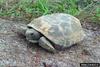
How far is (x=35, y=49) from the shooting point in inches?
151

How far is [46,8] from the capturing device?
4.64 metres

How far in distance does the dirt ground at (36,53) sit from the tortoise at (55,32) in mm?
91

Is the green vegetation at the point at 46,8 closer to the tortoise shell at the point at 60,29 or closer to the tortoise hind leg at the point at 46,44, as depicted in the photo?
the tortoise shell at the point at 60,29

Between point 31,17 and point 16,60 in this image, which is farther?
point 31,17

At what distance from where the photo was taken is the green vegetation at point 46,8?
457 centimetres

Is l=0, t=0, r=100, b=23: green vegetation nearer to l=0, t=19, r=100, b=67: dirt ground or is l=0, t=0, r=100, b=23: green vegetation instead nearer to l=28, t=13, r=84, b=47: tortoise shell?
l=0, t=19, r=100, b=67: dirt ground

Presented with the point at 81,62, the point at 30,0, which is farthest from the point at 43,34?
the point at 30,0

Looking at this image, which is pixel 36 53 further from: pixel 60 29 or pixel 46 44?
pixel 60 29

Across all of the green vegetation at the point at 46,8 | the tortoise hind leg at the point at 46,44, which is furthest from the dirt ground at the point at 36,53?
the green vegetation at the point at 46,8

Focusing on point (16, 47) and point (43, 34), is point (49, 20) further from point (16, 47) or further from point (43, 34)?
point (16, 47)

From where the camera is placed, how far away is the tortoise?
375 cm

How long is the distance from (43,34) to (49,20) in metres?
0.20

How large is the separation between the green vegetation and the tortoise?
0.65m

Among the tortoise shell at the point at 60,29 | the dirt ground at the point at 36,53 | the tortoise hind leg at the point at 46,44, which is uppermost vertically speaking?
the tortoise shell at the point at 60,29
